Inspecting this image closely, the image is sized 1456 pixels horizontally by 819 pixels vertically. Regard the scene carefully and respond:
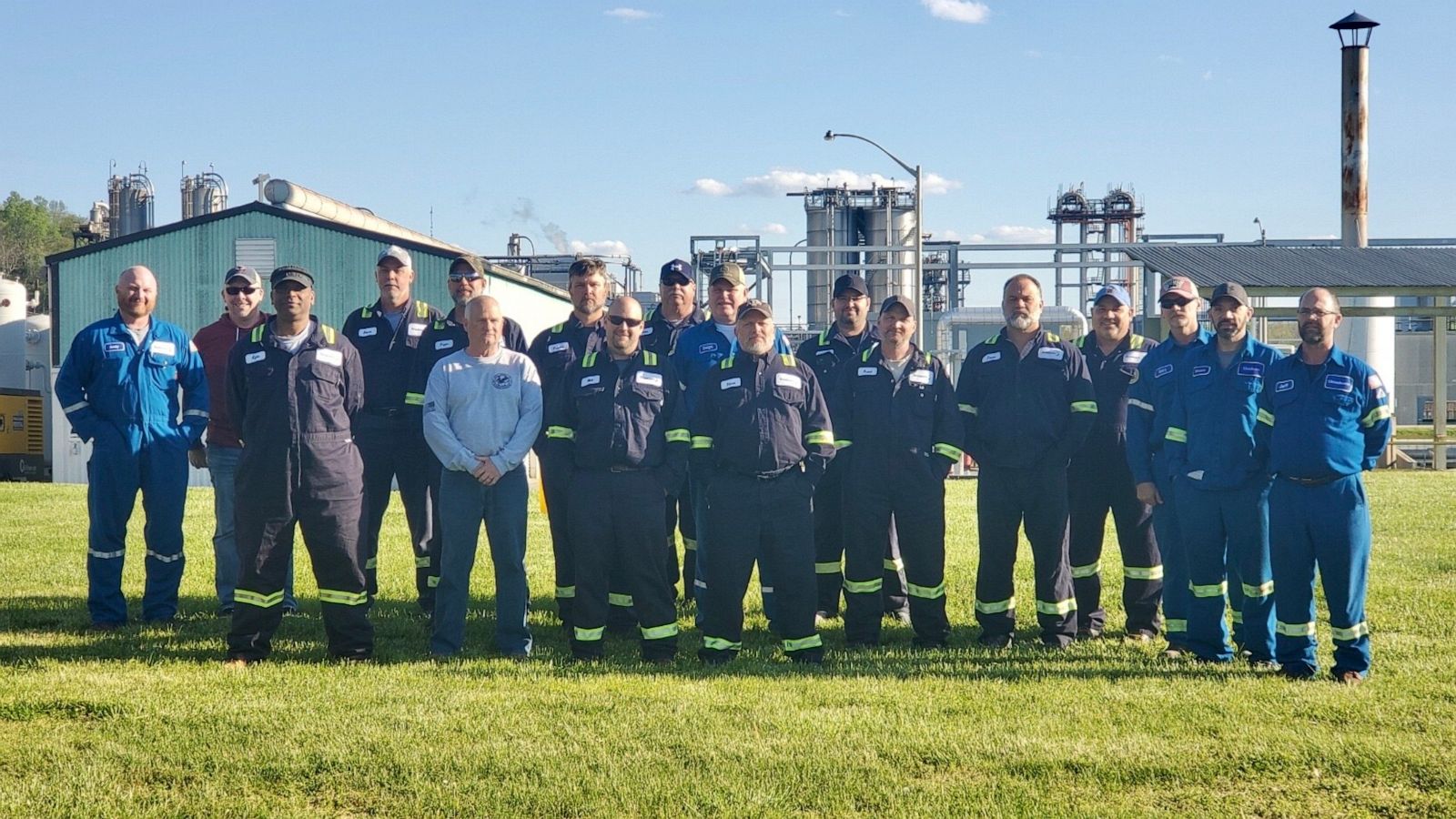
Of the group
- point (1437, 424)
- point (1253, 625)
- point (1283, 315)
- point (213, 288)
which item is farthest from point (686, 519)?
point (213, 288)

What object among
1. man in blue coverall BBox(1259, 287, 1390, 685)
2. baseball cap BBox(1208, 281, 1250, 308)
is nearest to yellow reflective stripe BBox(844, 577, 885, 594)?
man in blue coverall BBox(1259, 287, 1390, 685)

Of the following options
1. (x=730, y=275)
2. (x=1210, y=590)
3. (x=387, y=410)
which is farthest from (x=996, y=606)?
(x=387, y=410)

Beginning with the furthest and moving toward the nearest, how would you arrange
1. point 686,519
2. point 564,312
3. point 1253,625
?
1. point 564,312
2. point 686,519
3. point 1253,625

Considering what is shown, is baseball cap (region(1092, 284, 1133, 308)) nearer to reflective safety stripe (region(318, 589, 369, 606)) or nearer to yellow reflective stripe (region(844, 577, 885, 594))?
yellow reflective stripe (region(844, 577, 885, 594))

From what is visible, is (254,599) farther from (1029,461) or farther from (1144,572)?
(1144,572)

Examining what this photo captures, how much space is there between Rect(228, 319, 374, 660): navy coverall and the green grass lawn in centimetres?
29

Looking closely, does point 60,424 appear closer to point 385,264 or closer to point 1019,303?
point 385,264

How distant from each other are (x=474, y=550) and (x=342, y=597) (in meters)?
0.77

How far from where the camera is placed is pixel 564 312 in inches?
1324

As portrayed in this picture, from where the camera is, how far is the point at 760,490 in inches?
272

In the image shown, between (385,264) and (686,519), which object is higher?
(385,264)

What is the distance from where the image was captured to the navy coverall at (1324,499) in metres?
6.43

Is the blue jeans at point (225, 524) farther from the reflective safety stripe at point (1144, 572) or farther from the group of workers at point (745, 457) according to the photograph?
the reflective safety stripe at point (1144, 572)

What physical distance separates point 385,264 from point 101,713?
3272 millimetres
